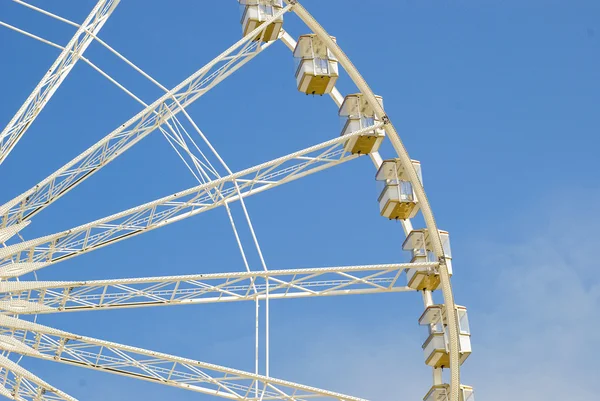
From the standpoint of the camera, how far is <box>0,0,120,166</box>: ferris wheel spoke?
2078 centimetres

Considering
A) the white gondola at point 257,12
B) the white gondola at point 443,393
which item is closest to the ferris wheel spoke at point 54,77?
the white gondola at point 257,12

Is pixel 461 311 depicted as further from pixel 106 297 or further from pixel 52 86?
pixel 52 86

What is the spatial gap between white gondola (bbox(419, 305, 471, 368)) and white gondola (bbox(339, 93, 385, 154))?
12.5 ft

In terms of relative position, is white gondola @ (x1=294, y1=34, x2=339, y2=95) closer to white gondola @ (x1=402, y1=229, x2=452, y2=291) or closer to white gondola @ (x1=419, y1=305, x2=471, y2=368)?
white gondola @ (x1=402, y1=229, x2=452, y2=291)

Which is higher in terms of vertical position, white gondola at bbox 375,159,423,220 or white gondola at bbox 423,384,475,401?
white gondola at bbox 375,159,423,220

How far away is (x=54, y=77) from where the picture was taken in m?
21.8

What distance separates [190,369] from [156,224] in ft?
9.75

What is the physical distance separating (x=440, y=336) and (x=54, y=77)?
9.78 m

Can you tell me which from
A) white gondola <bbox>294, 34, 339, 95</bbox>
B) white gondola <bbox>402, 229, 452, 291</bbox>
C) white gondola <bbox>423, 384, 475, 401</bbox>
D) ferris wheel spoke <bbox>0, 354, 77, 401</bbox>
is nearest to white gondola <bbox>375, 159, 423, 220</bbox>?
white gondola <bbox>402, 229, 452, 291</bbox>

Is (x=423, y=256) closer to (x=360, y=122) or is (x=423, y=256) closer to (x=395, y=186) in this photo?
(x=395, y=186)

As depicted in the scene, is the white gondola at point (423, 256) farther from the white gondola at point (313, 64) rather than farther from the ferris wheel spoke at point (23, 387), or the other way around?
the ferris wheel spoke at point (23, 387)

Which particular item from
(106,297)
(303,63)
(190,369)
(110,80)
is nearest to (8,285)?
(106,297)

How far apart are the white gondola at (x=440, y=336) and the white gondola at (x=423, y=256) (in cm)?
54

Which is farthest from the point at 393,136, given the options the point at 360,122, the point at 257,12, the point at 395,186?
the point at 257,12
